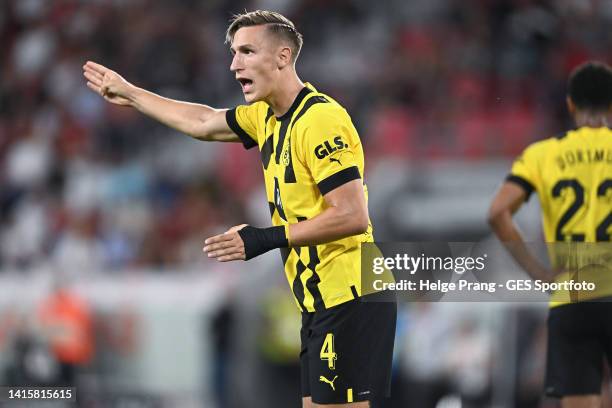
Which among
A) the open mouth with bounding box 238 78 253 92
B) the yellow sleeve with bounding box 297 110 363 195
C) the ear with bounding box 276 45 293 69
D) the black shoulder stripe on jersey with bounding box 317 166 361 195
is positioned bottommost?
the black shoulder stripe on jersey with bounding box 317 166 361 195

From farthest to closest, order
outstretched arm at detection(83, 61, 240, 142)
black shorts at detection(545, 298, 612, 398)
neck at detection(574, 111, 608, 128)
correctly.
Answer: neck at detection(574, 111, 608, 128) → black shorts at detection(545, 298, 612, 398) → outstretched arm at detection(83, 61, 240, 142)

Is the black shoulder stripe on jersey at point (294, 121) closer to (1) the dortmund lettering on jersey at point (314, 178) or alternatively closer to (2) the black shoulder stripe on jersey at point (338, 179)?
(1) the dortmund lettering on jersey at point (314, 178)

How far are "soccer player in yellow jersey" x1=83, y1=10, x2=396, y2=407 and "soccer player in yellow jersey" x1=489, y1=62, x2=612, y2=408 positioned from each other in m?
1.32

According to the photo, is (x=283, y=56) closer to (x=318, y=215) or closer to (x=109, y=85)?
(x=318, y=215)

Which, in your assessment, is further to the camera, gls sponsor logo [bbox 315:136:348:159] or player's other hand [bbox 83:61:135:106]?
player's other hand [bbox 83:61:135:106]

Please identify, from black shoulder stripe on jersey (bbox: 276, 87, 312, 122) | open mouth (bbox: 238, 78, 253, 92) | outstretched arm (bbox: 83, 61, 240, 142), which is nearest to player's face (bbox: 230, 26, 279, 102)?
open mouth (bbox: 238, 78, 253, 92)

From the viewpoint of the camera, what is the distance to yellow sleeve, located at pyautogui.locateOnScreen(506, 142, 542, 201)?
264 inches

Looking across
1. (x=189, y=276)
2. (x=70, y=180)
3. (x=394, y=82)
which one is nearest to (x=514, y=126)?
(x=394, y=82)

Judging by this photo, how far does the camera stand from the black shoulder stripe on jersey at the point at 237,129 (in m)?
6.13

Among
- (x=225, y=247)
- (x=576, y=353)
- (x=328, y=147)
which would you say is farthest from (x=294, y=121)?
(x=576, y=353)

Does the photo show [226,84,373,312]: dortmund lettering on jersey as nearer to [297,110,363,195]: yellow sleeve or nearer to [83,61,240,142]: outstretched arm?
[297,110,363,195]: yellow sleeve

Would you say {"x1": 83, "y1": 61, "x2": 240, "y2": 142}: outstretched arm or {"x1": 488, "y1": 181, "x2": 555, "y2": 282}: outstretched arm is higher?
{"x1": 83, "y1": 61, "x2": 240, "y2": 142}: outstretched arm

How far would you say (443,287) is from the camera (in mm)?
6578

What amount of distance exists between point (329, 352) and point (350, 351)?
9 cm
